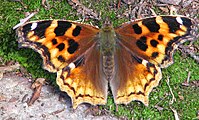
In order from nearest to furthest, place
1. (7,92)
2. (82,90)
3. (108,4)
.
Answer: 1. (82,90)
2. (7,92)
3. (108,4)

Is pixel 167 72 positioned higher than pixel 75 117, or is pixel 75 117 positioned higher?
pixel 167 72

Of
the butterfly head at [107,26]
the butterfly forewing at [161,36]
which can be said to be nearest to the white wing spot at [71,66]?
the butterfly head at [107,26]

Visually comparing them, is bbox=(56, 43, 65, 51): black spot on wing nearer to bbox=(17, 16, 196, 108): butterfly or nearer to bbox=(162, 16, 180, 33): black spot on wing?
bbox=(17, 16, 196, 108): butterfly

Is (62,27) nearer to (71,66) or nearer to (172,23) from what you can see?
(71,66)

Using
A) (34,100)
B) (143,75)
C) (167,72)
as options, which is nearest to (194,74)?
(167,72)

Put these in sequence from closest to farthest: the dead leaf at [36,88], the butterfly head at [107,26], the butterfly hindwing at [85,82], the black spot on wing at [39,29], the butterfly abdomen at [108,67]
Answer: the black spot on wing at [39,29], the butterfly hindwing at [85,82], the butterfly abdomen at [108,67], the butterfly head at [107,26], the dead leaf at [36,88]

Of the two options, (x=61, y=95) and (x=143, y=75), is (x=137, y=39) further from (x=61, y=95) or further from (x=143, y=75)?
(x=61, y=95)

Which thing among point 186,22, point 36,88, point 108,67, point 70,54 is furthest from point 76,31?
point 186,22

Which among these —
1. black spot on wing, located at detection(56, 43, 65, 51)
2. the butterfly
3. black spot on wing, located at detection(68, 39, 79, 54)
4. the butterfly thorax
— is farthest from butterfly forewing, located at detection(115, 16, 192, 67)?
black spot on wing, located at detection(56, 43, 65, 51)

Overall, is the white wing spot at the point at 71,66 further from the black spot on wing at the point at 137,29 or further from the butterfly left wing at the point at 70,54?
the black spot on wing at the point at 137,29
